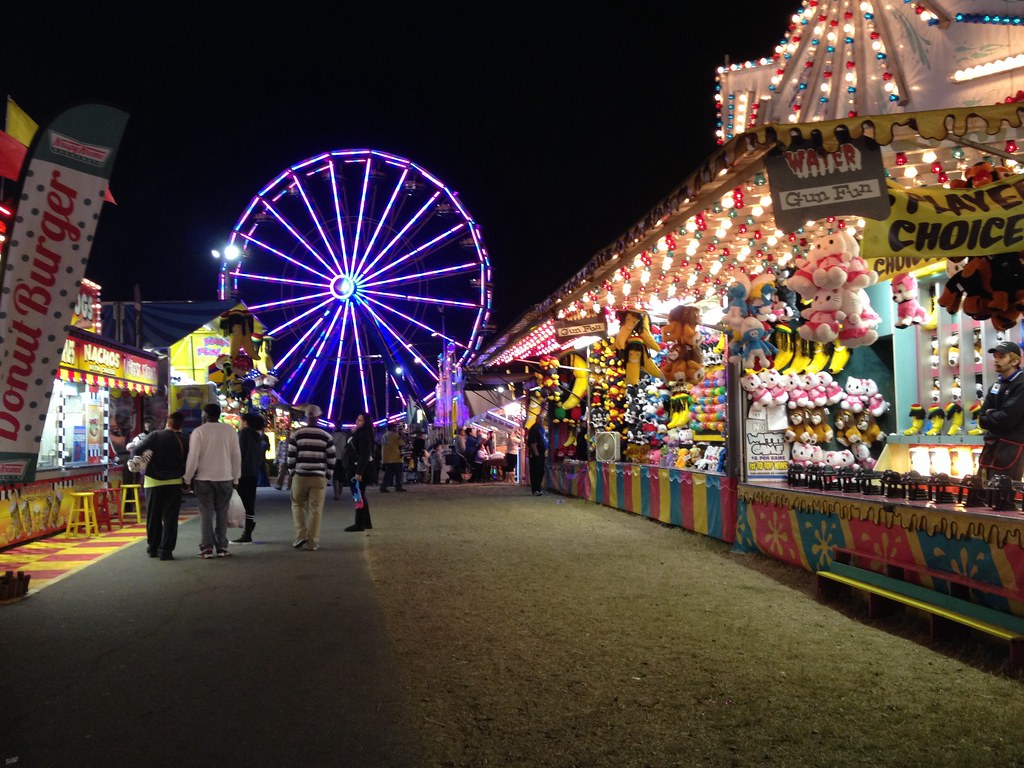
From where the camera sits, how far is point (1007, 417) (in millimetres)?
5719

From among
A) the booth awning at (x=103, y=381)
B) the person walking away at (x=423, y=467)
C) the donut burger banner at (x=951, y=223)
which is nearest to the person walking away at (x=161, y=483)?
the booth awning at (x=103, y=381)

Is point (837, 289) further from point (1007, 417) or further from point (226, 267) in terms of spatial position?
point (226, 267)

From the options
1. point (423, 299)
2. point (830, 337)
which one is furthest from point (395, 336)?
point (830, 337)

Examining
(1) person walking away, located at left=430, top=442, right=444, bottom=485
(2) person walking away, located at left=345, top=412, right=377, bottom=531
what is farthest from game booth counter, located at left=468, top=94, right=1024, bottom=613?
(1) person walking away, located at left=430, top=442, right=444, bottom=485

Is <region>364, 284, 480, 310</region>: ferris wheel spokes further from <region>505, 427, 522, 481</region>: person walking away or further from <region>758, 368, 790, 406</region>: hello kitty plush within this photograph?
<region>758, 368, 790, 406</region>: hello kitty plush

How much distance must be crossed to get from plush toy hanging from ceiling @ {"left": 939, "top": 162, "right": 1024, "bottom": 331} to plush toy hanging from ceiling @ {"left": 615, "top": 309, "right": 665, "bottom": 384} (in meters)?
5.68

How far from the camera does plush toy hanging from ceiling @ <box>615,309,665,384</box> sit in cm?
1127

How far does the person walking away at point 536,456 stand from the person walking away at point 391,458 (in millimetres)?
2931

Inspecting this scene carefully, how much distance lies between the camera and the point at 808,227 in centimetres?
803

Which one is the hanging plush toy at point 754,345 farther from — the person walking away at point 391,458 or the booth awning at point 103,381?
the person walking away at point 391,458

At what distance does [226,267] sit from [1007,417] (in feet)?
66.6

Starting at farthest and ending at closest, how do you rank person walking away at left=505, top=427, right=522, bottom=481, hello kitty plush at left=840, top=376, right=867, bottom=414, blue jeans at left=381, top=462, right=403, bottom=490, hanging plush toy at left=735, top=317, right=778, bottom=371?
1. person walking away at left=505, top=427, right=522, bottom=481
2. blue jeans at left=381, top=462, right=403, bottom=490
3. hello kitty plush at left=840, top=376, right=867, bottom=414
4. hanging plush toy at left=735, top=317, right=778, bottom=371

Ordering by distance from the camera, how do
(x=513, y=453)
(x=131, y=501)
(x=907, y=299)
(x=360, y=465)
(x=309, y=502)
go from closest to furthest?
1. (x=907, y=299)
2. (x=309, y=502)
3. (x=360, y=465)
4. (x=131, y=501)
5. (x=513, y=453)

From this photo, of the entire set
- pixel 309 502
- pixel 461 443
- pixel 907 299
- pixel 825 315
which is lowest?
pixel 309 502
